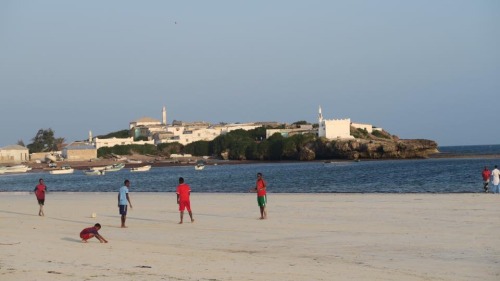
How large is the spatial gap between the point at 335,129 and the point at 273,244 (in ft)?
387

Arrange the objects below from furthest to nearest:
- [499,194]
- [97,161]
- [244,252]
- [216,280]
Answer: [97,161], [499,194], [244,252], [216,280]

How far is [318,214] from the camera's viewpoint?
1021 inches

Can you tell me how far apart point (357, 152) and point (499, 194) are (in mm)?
96522

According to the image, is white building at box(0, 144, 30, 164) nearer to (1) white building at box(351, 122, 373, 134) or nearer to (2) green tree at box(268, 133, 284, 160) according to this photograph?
(2) green tree at box(268, 133, 284, 160)

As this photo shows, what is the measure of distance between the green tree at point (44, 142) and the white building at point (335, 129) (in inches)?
3086

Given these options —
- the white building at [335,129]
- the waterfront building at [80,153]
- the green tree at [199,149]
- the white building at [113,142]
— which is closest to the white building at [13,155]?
the waterfront building at [80,153]

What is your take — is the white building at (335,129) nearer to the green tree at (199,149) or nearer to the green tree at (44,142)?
the green tree at (199,149)

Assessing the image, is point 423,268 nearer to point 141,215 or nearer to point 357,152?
Answer: point 141,215

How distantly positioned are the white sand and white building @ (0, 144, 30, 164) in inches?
5075

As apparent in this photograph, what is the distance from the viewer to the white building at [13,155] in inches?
6010

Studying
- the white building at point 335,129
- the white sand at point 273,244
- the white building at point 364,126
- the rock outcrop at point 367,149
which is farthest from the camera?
the white building at point 364,126

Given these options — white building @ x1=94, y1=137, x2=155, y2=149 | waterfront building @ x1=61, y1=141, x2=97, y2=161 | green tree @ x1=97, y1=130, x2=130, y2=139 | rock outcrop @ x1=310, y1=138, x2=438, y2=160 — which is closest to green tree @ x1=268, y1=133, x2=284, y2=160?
rock outcrop @ x1=310, y1=138, x2=438, y2=160

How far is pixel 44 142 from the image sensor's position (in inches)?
7318

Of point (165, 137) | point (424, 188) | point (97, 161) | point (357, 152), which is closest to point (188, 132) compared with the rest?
point (165, 137)
